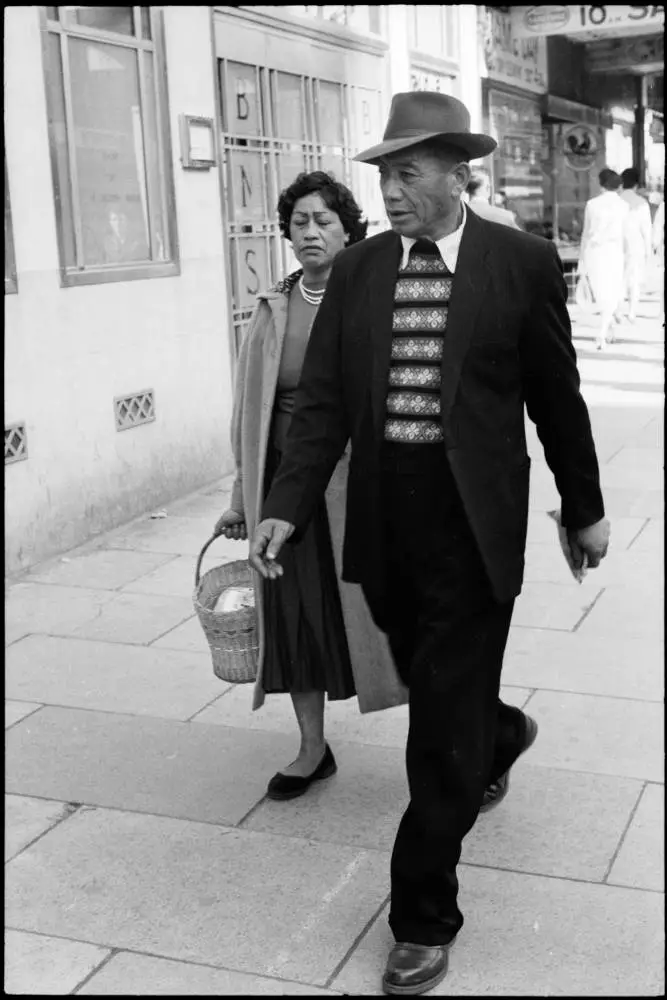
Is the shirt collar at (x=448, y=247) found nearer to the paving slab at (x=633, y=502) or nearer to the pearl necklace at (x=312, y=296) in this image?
the pearl necklace at (x=312, y=296)

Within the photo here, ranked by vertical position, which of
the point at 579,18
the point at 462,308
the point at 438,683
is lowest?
the point at 438,683

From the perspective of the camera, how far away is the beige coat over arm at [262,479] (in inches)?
150

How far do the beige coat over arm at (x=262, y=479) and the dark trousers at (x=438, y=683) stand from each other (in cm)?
76

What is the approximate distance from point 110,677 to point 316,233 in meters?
2.15

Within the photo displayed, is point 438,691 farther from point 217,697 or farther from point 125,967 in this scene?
point 217,697

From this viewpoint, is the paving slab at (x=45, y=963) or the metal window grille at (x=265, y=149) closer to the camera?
the paving slab at (x=45, y=963)

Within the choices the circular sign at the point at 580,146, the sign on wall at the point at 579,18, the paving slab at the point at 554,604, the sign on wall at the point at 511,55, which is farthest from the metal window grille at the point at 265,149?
the circular sign at the point at 580,146

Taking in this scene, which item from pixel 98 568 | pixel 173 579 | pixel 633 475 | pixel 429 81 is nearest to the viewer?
pixel 173 579

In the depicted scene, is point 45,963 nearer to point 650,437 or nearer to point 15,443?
point 15,443

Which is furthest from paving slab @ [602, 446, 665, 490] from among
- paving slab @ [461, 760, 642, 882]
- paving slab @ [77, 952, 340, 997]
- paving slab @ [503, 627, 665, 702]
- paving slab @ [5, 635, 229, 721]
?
paving slab @ [77, 952, 340, 997]

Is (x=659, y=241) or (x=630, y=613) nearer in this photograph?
(x=630, y=613)

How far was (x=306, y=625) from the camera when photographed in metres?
3.92

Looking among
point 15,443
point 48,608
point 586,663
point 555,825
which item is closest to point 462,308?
point 555,825

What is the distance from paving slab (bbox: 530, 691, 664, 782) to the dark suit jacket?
1260 mm
